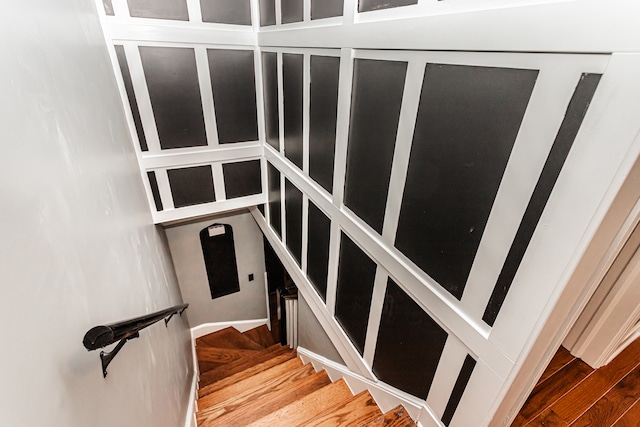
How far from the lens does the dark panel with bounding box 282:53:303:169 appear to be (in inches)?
82.6

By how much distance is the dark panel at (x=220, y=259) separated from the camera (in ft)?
13.5

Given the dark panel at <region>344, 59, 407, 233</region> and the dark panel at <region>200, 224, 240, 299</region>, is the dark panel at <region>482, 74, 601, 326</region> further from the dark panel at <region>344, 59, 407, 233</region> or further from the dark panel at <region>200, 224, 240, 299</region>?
the dark panel at <region>200, 224, 240, 299</region>

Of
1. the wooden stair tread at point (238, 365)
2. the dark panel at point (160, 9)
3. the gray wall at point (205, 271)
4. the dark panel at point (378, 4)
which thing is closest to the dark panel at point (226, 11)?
the dark panel at point (160, 9)

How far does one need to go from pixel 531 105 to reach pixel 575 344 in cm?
172

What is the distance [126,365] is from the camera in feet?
4.25

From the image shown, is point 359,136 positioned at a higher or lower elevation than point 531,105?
lower

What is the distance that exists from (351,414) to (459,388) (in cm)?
83

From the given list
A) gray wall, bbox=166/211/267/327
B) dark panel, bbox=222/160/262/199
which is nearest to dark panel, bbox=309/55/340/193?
dark panel, bbox=222/160/262/199

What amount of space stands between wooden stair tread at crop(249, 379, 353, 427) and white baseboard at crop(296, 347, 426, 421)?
0.09 m

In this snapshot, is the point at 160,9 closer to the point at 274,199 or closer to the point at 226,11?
the point at 226,11

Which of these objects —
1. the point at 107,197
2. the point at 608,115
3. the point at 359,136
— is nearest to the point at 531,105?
the point at 608,115

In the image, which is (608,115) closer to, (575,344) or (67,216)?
(67,216)

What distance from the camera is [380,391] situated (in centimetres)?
180

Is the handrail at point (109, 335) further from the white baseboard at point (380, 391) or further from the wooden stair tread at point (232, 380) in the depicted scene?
the wooden stair tread at point (232, 380)
